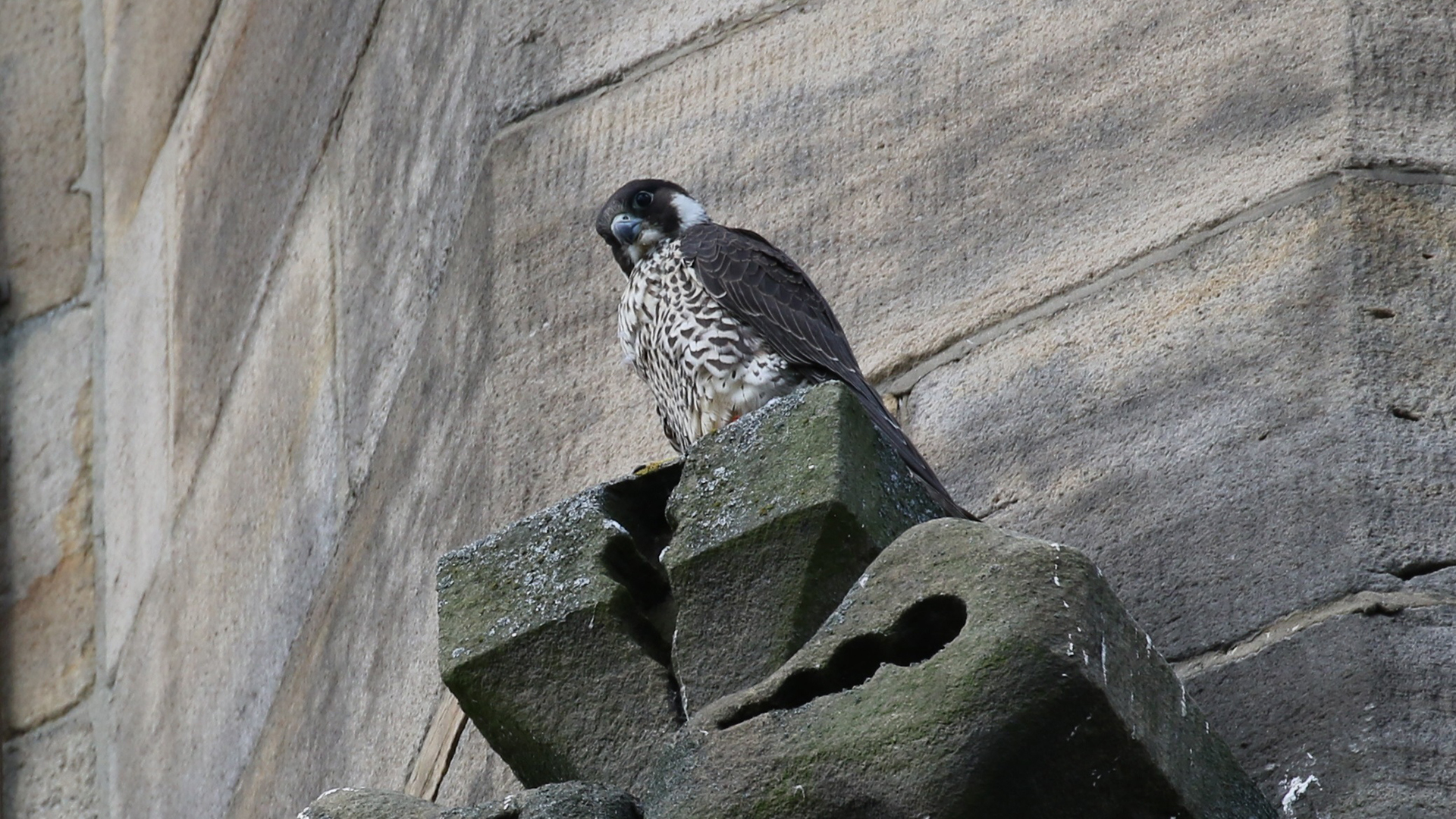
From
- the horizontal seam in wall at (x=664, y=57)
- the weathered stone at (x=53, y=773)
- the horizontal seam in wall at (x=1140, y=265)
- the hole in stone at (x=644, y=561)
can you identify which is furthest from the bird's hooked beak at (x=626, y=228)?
the weathered stone at (x=53, y=773)

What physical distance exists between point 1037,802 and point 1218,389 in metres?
1.01

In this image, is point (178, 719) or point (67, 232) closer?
point (178, 719)

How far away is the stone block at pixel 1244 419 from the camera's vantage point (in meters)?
3.06

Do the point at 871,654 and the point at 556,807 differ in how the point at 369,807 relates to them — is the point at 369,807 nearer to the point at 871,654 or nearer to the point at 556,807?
the point at 556,807

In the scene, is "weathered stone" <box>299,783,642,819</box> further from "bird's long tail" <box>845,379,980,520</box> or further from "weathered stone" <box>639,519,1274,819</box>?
"bird's long tail" <box>845,379,980,520</box>

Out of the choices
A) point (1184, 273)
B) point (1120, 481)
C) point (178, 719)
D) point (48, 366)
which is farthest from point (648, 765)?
point (48, 366)

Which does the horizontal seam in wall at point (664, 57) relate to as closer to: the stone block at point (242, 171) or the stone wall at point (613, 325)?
the stone wall at point (613, 325)

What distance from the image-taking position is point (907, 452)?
328cm

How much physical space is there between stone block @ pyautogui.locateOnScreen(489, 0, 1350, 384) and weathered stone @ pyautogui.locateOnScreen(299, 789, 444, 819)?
4.14ft

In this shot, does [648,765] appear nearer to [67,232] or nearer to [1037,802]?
[1037,802]

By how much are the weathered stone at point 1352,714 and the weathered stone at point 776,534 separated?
471 mm

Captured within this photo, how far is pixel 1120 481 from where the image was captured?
3309 mm

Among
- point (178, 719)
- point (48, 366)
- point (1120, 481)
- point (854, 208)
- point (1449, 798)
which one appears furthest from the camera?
point (48, 366)

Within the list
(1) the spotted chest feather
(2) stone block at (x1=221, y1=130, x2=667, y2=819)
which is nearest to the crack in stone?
(1) the spotted chest feather
